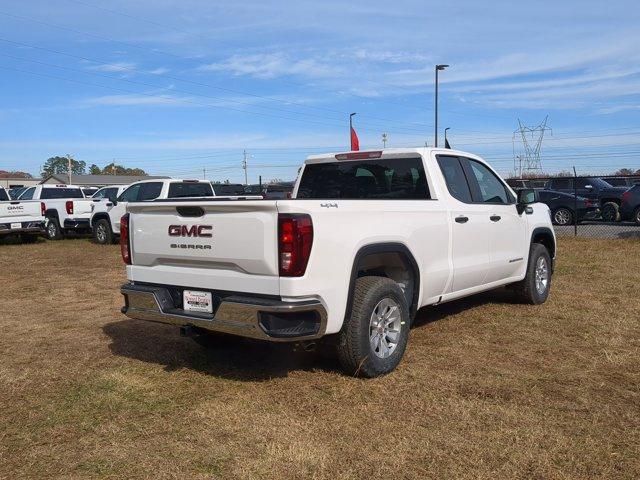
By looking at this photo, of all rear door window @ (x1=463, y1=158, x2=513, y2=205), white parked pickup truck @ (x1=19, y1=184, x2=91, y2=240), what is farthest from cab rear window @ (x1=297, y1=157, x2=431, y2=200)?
white parked pickup truck @ (x1=19, y1=184, x2=91, y2=240)

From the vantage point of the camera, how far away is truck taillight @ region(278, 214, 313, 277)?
4.12 meters

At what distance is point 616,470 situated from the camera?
3.32 meters

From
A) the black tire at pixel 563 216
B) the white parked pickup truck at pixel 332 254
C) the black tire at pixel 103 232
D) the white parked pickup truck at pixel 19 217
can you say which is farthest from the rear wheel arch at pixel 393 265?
the black tire at pixel 563 216

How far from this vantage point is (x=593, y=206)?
20.1m

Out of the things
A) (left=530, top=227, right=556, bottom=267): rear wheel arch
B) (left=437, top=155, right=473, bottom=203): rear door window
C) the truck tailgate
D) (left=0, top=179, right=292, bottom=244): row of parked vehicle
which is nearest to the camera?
the truck tailgate

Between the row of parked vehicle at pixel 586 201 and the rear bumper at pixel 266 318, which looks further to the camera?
the row of parked vehicle at pixel 586 201

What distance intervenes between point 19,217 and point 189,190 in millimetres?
5402

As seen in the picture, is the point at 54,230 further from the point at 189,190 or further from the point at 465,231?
the point at 465,231

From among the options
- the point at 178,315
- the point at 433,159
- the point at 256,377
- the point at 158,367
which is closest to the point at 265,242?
the point at 178,315

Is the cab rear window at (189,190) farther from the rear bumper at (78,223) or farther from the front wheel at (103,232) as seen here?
the rear bumper at (78,223)

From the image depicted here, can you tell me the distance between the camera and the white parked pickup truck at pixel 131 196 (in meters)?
14.7

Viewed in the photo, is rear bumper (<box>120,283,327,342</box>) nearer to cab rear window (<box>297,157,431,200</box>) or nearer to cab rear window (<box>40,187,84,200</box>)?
cab rear window (<box>297,157,431,200</box>)

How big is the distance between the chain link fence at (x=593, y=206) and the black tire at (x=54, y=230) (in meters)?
14.7

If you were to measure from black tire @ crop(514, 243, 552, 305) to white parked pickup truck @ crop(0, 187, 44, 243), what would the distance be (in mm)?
14066
